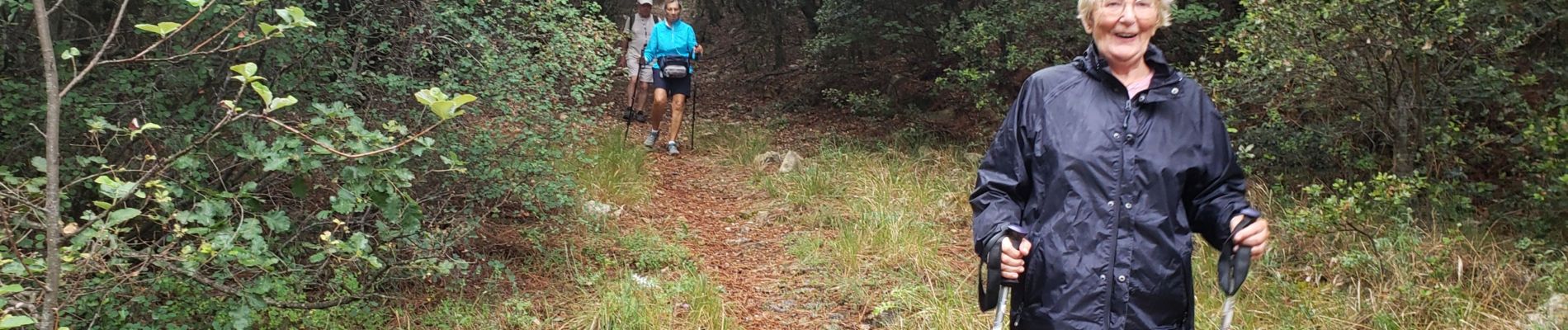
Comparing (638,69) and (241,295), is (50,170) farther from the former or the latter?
(638,69)

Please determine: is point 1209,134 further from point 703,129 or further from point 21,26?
point 703,129

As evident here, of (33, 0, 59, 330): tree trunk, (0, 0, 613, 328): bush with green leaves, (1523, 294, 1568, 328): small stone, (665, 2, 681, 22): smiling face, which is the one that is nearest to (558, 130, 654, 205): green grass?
(0, 0, 613, 328): bush with green leaves

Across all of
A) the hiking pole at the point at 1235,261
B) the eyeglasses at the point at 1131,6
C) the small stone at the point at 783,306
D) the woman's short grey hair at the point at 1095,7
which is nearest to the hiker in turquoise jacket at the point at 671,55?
the small stone at the point at 783,306

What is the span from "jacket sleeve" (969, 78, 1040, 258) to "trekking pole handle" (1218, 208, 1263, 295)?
0.44 meters

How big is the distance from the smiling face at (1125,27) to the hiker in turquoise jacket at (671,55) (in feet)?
21.7

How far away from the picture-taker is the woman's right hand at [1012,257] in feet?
7.23

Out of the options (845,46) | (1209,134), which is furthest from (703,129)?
(1209,134)

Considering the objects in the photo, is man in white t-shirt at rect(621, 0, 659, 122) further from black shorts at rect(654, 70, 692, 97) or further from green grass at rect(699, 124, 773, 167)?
black shorts at rect(654, 70, 692, 97)

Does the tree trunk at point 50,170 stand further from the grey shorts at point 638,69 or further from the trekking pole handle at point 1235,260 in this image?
the grey shorts at point 638,69

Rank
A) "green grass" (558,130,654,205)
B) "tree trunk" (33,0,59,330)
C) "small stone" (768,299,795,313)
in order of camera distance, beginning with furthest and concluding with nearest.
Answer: "green grass" (558,130,654,205), "small stone" (768,299,795,313), "tree trunk" (33,0,59,330)

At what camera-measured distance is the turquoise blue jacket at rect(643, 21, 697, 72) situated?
8695mm

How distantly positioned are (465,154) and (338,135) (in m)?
1.73

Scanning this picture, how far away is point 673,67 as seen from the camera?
870 cm

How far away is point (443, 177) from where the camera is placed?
4785mm
